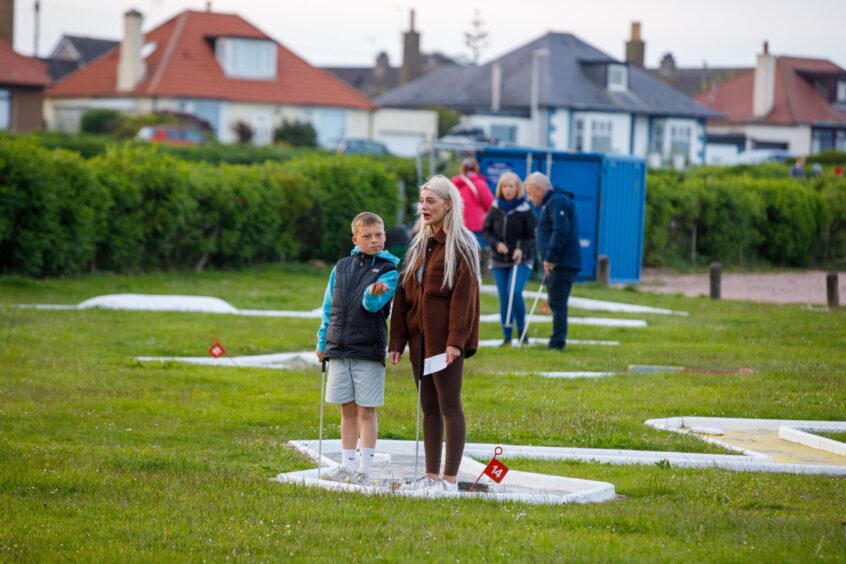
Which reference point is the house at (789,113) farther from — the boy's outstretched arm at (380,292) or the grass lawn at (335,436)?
the boy's outstretched arm at (380,292)

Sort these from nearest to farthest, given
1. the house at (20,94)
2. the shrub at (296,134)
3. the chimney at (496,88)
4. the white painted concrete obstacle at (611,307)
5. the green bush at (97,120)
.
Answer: the white painted concrete obstacle at (611,307) < the house at (20,94) < the green bush at (97,120) < the shrub at (296,134) < the chimney at (496,88)

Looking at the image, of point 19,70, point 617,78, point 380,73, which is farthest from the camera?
point 380,73

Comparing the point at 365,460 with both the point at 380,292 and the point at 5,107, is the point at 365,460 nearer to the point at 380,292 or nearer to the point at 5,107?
the point at 380,292

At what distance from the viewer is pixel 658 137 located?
210 feet

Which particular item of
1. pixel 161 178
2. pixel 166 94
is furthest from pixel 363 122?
pixel 161 178

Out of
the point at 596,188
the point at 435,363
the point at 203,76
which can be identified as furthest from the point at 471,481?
the point at 203,76

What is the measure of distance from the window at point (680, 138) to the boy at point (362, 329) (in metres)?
57.7

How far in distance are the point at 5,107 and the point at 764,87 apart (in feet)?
129

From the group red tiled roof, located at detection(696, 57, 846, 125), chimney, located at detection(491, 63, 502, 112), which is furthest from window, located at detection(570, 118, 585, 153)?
red tiled roof, located at detection(696, 57, 846, 125)

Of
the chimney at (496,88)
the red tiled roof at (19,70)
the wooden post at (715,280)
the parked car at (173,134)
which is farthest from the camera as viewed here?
the chimney at (496,88)

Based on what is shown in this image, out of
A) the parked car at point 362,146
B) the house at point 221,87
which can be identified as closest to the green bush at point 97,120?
the house at point 221,87

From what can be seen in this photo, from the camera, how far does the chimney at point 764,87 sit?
233 ft

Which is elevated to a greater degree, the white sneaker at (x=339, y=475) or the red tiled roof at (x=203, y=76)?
the red tiled roof at (x=203, y=76)

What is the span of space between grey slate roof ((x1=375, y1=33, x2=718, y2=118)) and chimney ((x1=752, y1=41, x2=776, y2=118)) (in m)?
7.71
